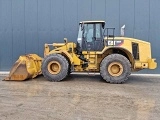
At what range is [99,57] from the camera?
945 centimetres

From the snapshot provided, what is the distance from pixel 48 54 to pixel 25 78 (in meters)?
1.10

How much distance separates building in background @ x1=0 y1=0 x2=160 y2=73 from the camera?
36.3 ft

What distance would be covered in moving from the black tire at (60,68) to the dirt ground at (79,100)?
0.26 meters

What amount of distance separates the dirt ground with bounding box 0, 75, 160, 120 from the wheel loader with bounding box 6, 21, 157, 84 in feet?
1.23

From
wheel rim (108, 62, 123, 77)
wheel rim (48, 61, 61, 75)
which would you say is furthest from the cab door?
wheel rim (48, 61, 61, 75)

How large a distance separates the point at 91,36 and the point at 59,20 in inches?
96.9

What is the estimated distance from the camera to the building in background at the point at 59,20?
11055mm

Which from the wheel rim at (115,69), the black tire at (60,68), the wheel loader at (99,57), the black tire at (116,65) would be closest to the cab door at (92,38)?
the wheel loader at (99,57)

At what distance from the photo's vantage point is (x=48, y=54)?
953 centimetres

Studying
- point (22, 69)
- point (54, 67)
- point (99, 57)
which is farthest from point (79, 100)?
point (22, 69)

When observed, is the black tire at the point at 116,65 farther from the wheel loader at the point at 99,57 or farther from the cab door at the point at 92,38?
the cab door at the point at 92,38

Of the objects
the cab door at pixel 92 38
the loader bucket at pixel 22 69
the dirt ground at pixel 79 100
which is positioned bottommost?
the dirt ground at pixel 79 100

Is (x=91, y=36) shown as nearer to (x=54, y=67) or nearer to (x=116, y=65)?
(x=116, y=65)

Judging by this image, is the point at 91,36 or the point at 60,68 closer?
the point at 60,68
